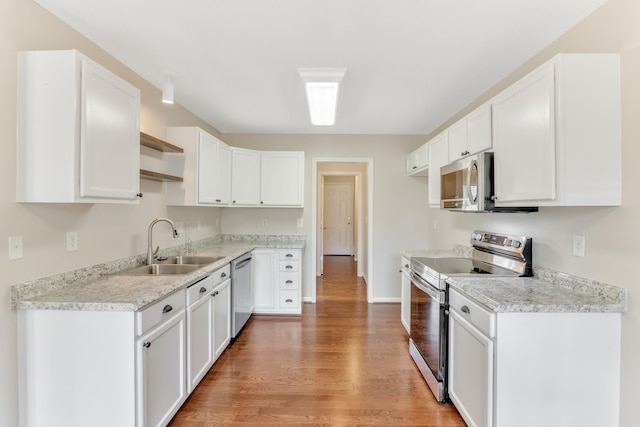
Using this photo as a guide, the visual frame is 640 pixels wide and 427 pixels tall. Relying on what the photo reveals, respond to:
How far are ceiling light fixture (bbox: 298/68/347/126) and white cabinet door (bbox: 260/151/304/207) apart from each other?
1.02 metres

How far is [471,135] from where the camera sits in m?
2.30

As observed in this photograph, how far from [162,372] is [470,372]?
5.90 ft

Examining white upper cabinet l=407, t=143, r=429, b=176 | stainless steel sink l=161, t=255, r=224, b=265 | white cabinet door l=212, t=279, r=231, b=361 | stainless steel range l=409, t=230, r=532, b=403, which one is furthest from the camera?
white upper cabinet l=407, t=143, r=429, b=176

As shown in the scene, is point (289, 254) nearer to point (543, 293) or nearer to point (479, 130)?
point (479, 130)

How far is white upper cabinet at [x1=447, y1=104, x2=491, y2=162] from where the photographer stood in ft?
6.80

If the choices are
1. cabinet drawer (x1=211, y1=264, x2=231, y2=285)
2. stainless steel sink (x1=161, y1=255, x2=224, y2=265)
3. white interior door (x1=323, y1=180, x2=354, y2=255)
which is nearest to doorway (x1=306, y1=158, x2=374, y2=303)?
white interior door (x1=323, y1=180, x2=354, y2=255)

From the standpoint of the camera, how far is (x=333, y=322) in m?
3.49

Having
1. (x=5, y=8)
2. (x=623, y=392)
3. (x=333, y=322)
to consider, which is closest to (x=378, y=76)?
(x=5, y=8)

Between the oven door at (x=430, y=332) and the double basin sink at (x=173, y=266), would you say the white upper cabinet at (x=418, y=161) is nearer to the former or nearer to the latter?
the oven door at (x=430, y=332)

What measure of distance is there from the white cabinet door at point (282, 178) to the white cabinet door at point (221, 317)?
1.41m

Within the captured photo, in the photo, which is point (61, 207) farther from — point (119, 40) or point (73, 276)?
point (119, 40)

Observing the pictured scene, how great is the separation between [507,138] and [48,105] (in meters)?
2.56

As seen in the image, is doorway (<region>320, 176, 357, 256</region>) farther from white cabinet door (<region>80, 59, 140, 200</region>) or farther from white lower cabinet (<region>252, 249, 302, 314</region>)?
white cabinet door (<region>80, 59, 140, 200</region>)

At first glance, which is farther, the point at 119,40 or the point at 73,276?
the point at 119,40
